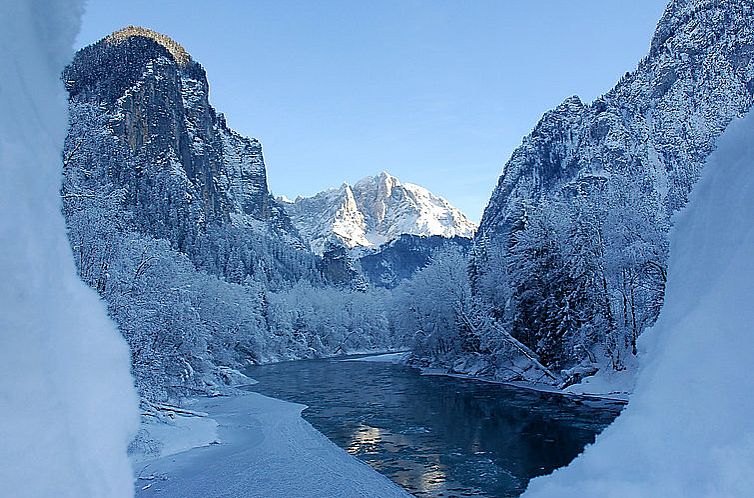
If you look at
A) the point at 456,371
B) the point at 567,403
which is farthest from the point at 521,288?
the point at 567,403

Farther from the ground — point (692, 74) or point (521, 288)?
point (692, 74)

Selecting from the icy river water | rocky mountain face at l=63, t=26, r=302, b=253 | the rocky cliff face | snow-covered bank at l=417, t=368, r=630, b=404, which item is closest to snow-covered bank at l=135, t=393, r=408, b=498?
the icy river water

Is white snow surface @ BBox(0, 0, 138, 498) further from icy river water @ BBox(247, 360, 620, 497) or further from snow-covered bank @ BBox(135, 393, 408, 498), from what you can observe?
icy river water @ BBox(247, 360, 620, 497)

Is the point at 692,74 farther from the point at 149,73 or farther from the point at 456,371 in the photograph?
the point at 149,73

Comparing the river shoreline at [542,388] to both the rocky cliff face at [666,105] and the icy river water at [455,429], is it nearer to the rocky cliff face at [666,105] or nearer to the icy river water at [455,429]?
the icy river water at [455,429]

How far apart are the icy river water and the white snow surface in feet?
38.0

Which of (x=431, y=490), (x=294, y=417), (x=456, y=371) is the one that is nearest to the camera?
(x=431, y=490)

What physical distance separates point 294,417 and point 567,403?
44.4ft

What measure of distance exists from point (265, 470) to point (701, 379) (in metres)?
13.9

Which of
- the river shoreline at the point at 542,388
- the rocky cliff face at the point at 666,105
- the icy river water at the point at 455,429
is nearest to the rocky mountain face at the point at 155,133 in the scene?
the rocky cliff face at the point at 666,105

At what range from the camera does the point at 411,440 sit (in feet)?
63.7

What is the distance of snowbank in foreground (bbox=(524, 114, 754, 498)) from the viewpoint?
140 inches

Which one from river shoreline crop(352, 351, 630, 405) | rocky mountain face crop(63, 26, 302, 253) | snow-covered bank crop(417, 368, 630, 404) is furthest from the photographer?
rocky mountain face crop(63, 26, 302, 253)

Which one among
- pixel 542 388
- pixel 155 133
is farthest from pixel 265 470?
pixel 155 133
